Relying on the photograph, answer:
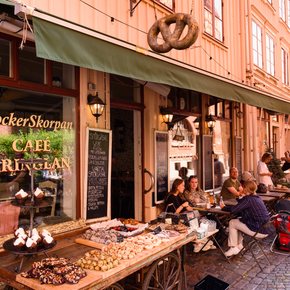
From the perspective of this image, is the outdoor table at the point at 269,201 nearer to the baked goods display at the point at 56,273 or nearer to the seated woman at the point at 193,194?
the seated woman at the point at 193,194

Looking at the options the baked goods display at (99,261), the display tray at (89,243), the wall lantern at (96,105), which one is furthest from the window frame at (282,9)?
the baked goods display at (99,261)

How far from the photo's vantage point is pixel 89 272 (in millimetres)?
2992

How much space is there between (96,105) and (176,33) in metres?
1.61

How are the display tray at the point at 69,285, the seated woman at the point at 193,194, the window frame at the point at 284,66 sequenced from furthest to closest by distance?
the window frame at the point at 284,66 → the seated woman at the point at 193,194 → the display tray at the point at 69,285

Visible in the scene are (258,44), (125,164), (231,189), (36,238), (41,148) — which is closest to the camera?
(36,238)

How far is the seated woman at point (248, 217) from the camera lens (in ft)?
17.9

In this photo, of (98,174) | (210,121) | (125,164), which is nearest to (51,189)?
(98,174)

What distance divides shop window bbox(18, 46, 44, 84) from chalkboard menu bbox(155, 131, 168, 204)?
9.24 feet

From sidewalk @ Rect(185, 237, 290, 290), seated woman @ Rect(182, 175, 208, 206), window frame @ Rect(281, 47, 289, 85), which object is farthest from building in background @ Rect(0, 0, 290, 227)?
window frame @ Rect(281, 47, 289, 85)

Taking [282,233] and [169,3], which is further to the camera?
[169,3]

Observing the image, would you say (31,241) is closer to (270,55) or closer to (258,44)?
(258,44)

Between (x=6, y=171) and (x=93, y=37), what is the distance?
1886mm

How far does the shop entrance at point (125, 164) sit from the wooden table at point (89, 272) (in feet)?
8.78

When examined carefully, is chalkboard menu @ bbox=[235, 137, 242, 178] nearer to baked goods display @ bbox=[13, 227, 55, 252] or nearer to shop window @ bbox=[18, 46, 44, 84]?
shop window @ bbox=[18, 46, 44, 84]
